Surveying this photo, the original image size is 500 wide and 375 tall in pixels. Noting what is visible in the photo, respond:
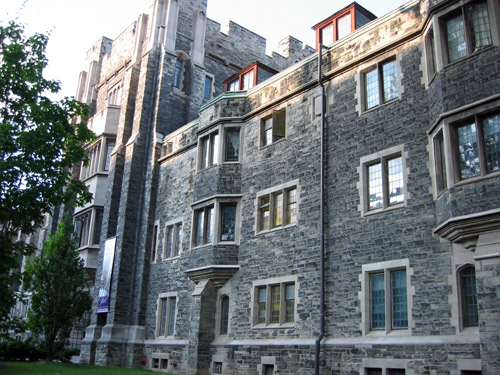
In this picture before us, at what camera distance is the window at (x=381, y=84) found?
16.8 metres

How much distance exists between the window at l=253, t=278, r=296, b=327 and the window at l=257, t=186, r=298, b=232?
2068 millimetres

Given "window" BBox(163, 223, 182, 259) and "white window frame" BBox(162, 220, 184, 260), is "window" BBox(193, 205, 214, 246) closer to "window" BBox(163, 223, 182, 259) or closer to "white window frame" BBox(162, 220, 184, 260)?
"white window frame" BBox(162, 220, 184, 260)

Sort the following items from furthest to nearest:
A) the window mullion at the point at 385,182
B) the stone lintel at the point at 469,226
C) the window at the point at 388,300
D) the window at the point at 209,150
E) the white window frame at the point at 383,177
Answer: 1. the window at the point at 209,150
2. the window mullion at the point at 385,182
3. the white window frame at the point at 383,177
4. the window at the point at 388,300
5. the stone lintel at the point at 469,226

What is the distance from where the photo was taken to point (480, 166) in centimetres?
1287

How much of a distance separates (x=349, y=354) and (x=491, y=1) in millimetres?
10080

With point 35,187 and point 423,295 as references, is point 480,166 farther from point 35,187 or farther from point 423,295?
point 35,187

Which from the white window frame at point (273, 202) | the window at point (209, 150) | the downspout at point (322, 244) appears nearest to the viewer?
the downspout at point (322, 244)

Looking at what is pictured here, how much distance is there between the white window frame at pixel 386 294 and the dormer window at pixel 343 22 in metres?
9.56

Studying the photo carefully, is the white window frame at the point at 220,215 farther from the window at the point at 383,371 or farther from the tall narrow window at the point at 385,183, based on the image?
the window at the point at 383,371

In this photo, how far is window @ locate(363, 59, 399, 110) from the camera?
55.0 ft

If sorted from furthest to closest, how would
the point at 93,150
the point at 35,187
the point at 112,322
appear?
the point at 93,150, the point at 112,322, the point at 35,187

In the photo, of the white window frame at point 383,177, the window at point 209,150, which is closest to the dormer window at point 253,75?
the window at point 209,150

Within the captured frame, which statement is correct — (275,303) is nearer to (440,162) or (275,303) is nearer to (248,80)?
(440,162)

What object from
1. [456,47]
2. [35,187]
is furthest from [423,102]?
[35,187]
